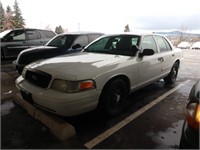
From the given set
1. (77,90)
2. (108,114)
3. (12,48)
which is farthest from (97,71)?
(12,48)

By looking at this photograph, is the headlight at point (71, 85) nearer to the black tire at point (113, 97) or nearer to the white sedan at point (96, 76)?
the white sedan at point (96, 76)

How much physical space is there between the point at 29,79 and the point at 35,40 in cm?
674

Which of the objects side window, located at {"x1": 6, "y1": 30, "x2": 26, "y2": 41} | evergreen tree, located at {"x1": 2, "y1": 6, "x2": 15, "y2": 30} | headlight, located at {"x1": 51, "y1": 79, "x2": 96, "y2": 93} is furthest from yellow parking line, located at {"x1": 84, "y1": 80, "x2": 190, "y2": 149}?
evergreen tree, located at {"x1": 2, "y1": 6, "x2": 15, "y2": 30}

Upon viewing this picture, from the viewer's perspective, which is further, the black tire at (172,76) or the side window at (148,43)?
the black tire at (172,76)

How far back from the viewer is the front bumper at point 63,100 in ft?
8.72

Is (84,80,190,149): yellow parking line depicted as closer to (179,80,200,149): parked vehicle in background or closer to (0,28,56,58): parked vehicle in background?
(179,80,200,149): parked vehicle in background

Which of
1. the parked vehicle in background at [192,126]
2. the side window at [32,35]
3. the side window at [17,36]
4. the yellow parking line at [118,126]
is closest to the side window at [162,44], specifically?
the yellow parking line at [118,126]

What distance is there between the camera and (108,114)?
3.34m

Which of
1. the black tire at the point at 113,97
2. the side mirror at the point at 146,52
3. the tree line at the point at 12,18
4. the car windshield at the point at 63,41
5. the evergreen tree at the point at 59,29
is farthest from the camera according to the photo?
the evergreen tree at the point at 59,29

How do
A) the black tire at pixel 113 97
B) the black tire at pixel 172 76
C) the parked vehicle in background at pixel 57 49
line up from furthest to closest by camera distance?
the parked vehicle in background at pixel 57 49, the black tire at pixel 172 76, the black tire at pixel 113 97

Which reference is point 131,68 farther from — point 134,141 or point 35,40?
point 35,40

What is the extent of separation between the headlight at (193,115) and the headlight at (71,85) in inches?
56.1

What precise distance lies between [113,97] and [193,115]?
174cm

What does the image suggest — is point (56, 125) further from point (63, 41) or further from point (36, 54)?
point (63, 41)
